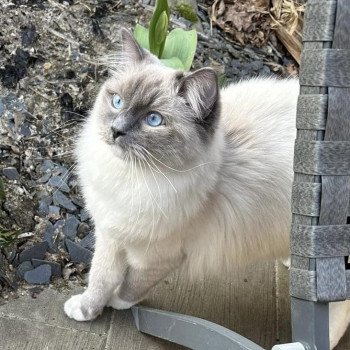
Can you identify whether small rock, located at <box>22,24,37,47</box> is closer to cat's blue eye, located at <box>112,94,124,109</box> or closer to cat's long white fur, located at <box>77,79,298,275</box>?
cat's long white fur, located at <box>77,79,298,275</box>

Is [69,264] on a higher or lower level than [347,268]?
lower

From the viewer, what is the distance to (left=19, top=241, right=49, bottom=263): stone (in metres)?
2.14

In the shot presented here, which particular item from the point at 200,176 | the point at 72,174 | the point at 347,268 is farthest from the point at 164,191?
the point at 72,174

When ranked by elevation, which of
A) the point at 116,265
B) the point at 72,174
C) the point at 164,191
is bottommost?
the point at 116,265

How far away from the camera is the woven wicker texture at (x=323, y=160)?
3.77 feet

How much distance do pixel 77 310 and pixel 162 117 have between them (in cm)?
75

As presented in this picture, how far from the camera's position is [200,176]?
1.70m

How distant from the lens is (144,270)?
1910 millimetres

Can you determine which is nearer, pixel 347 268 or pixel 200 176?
pixel 347 268

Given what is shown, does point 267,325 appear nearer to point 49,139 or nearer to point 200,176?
point 200,176

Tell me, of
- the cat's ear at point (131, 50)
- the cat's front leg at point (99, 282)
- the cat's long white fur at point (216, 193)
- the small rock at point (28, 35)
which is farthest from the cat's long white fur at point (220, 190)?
the small rock at point (28, 35)

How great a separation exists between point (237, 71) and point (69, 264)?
1.15 m

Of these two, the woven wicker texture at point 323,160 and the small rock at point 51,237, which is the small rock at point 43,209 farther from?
the woven wicker texture at point 323,160

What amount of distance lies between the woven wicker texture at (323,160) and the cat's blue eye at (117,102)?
1.97 ft
